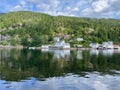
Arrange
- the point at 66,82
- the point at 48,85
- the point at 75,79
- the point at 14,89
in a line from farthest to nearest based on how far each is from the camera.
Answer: the point at 75,79, the point at 66,82, the point at 48,85, the point at 14,89

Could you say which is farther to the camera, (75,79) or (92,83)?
(75,79)

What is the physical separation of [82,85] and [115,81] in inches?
205

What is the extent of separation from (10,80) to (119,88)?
14714 millimetres

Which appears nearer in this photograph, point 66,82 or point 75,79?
point 66,82

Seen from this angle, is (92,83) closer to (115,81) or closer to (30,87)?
(115,81)

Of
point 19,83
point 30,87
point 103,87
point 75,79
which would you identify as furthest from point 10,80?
point 103,87

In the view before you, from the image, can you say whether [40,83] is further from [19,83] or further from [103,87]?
[103,87]

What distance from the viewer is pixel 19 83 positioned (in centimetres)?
3484

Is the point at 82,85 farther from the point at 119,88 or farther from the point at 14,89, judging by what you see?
the point at 14,89

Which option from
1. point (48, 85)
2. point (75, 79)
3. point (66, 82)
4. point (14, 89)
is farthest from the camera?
point (75, 79)

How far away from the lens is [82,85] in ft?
111

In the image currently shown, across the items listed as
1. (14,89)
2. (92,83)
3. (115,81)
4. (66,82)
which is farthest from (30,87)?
(115,81)

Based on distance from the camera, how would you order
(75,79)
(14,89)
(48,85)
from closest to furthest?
1. (14,89)
2. (48,85)
3. (75,79)

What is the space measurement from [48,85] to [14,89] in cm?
429
